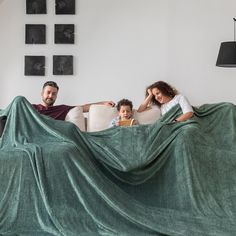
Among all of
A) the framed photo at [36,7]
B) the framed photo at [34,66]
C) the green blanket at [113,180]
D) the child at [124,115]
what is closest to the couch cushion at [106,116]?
the child at [124,115]

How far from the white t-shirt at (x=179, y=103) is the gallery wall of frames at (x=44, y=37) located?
1118 millimetres

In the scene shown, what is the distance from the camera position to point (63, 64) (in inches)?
156

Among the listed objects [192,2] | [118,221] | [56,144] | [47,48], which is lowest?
[118,221]

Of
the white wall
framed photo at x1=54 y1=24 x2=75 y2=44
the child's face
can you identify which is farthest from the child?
framed photo at x1=54 y1=24 x2=75 y2=44

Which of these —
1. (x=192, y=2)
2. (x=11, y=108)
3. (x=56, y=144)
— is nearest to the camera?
(x=56, y=144)

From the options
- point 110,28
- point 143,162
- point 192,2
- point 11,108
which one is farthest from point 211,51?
point 11,108

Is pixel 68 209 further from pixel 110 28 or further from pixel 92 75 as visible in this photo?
pixel 110 28

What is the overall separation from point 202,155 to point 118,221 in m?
0.71

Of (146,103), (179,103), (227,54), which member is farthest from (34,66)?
(227,54)

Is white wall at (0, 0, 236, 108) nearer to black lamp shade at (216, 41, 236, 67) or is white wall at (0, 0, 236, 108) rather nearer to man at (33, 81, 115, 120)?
black lamp shade at (216, 41, 236, 67)

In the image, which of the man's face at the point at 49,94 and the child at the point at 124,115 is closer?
the child at the point at 124,115

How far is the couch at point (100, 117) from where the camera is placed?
10.9ft

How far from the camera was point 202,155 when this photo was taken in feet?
8.34

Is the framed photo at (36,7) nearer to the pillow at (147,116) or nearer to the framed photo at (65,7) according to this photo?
the framed photo at (65,7)
